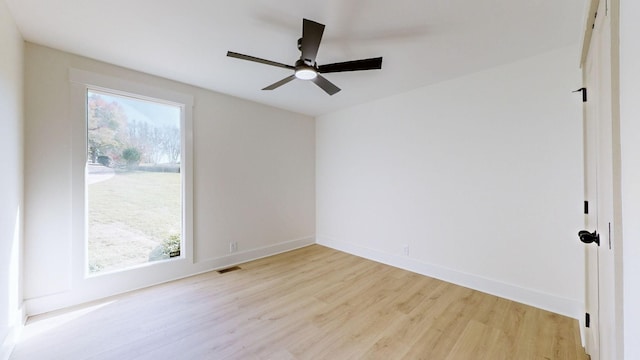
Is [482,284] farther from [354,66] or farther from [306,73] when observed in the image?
[306,73]

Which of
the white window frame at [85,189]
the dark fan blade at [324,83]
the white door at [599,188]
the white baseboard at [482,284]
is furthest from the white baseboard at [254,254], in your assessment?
the white door at [599,188]

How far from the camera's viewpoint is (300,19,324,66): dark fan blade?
1.60 meters

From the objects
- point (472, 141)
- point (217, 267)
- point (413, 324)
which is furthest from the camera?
point (217, 267)

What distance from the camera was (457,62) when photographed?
2.56 m

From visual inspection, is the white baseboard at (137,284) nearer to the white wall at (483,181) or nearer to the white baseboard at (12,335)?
A: the white baseboard at (12,335)

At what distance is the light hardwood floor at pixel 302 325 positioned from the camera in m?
1.83

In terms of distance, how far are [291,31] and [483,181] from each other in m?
2.55

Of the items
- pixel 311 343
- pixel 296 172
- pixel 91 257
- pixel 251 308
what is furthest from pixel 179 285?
pixel 296 172

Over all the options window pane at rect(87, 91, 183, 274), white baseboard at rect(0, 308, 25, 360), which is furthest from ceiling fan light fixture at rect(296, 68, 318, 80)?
white baseboard at rect(0, 308, 25, 360)

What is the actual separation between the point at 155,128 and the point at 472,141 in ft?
12.6

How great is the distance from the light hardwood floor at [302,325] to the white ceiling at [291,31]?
251 cm

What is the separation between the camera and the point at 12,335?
1866mm

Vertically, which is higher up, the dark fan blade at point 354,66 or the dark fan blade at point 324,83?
the dark fan blade at point 354,66

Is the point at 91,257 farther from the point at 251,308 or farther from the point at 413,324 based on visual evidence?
the point at 413,324
